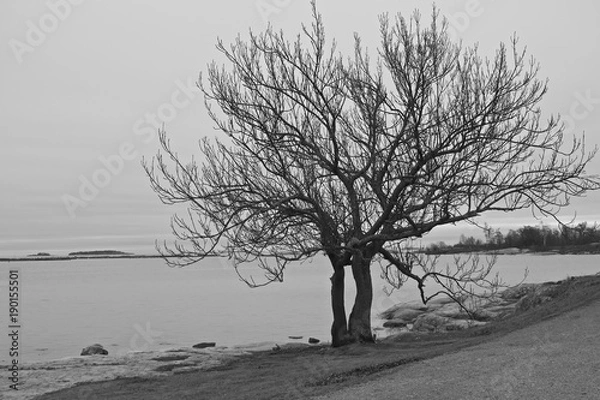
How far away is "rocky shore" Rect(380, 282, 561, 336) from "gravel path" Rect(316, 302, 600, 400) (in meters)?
9.64

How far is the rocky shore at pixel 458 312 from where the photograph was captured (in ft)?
76.7

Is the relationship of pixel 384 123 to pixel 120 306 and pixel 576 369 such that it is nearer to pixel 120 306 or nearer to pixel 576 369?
pixel 576 369

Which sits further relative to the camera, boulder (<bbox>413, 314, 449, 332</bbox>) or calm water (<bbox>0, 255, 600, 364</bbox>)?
calm water (<bbox>0, 255, 600, 364</bbox>)

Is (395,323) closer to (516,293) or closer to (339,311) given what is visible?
(516,293)

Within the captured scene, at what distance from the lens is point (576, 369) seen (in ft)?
29.5

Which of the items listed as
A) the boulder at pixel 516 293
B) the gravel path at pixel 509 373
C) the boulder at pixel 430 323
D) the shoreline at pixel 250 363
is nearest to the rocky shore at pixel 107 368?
the shoreline at pixel 250 363

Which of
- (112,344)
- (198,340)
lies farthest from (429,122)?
(112,344)

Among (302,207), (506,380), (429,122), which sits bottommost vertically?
(506,380)

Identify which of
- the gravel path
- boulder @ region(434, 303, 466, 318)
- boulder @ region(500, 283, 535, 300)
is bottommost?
the gravel path

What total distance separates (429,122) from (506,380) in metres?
8.17

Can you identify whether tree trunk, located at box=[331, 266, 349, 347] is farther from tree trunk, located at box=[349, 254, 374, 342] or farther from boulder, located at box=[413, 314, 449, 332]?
boulder, located at box=[413, 314, 449, 332]

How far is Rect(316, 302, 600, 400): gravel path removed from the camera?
825 cm

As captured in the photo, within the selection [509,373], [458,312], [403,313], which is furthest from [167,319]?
[509,373]

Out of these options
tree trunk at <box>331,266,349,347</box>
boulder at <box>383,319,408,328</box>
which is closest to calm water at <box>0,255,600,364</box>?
boulder at <box>383,319,408,328</box>
